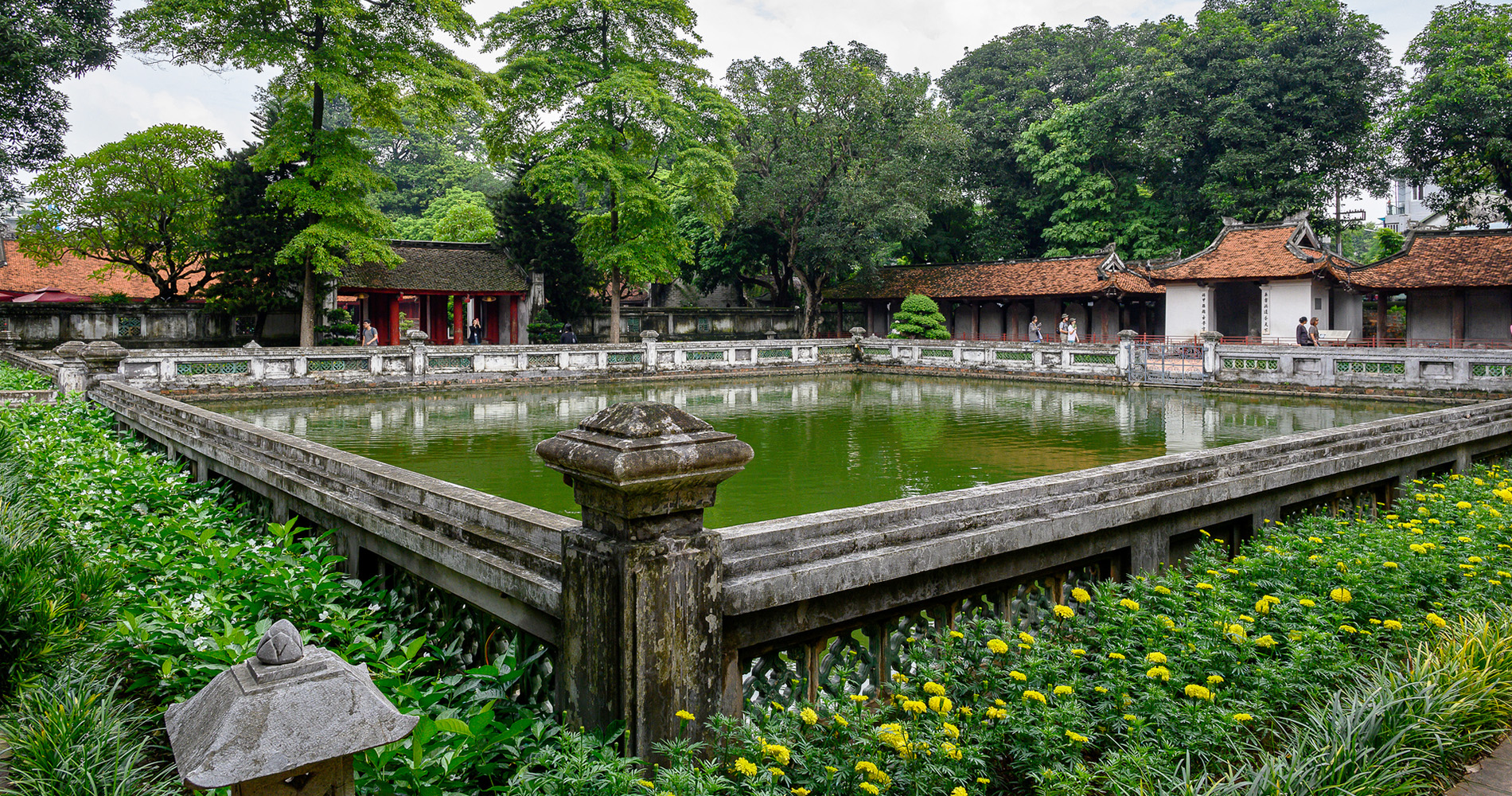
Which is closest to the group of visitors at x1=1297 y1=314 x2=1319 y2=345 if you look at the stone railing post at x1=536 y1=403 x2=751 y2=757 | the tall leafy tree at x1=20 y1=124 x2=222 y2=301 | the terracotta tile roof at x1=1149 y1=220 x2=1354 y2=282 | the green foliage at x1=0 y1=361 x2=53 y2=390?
the terracotta tile roof at x1=1149 y1=220 x2=1354 y2=282

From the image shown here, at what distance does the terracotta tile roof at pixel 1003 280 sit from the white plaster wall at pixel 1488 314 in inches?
332

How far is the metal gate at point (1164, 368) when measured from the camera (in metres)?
22.0

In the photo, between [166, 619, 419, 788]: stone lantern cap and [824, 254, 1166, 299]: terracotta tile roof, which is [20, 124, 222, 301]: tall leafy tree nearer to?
[824, 254, 1166, 299]: terracotta tile roof

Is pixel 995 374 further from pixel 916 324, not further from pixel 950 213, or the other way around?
pixel 950 213

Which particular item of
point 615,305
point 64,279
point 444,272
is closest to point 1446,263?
point 615,305

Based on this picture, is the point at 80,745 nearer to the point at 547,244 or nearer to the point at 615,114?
the point at 615,114

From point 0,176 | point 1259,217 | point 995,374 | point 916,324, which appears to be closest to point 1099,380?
point 995,374

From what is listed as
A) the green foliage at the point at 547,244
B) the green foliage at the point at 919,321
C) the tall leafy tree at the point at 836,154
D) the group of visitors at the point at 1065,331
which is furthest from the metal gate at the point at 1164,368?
the green foliage at the point at 547,244

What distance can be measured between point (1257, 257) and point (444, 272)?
26.9 metres

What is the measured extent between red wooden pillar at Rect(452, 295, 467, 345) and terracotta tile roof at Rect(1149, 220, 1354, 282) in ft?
79.9

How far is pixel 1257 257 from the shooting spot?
29.3 m

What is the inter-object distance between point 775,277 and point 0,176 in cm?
2612

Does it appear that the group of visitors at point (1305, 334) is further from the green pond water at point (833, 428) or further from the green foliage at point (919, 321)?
the green foliage at point (919, 321)

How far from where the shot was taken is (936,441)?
43.7 ft
